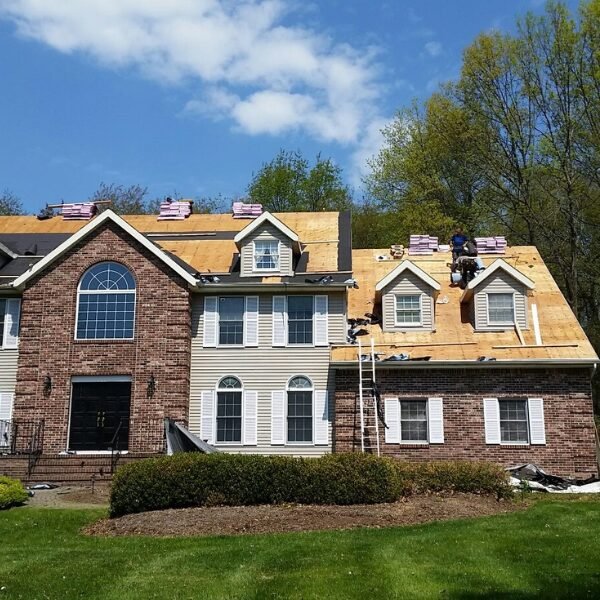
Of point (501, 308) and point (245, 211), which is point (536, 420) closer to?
point (501, 308)

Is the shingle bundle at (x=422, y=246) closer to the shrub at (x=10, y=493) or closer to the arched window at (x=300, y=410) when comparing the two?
the arched window at (x=300, y=410)

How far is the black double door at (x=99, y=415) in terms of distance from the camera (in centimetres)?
2272

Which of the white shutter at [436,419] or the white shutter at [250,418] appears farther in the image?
the white shutter at [250,418]

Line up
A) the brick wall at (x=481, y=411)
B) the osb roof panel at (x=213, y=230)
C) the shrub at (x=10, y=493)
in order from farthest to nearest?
1. the osb roof panel at (x=213, y=230)
2. the brick wall at (x=481, y=411)
3. the shrub at (x=10, y=493)

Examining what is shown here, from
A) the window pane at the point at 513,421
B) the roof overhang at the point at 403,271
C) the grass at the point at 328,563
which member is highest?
the roof overhang at the point at 403,271

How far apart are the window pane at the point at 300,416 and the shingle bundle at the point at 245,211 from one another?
9.08m

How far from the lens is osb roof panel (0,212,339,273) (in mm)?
25922

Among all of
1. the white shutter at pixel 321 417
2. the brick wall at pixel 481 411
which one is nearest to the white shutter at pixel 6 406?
the white shutter at pixel 321 417

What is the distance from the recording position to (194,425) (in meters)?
23.3

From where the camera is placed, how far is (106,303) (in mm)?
23641

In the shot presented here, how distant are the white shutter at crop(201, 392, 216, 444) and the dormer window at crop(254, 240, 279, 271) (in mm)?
4249

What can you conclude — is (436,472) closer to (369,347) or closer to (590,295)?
(369,347)

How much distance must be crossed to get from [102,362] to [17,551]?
10482 mm

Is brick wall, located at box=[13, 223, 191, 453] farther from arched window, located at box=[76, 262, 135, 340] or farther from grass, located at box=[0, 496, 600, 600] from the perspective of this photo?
grass, located at box=[0, 496, 600, 600]
